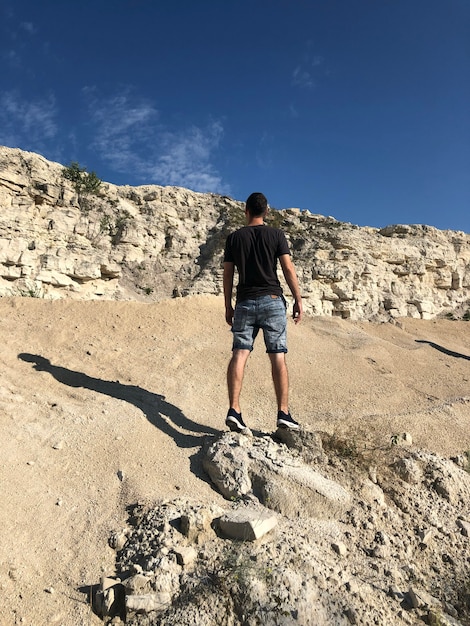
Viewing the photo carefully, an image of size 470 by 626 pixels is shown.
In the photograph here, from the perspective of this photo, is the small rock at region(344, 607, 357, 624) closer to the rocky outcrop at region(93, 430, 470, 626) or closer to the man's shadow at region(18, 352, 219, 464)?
the rocky outcrop at region(93, 430, 470, 626)

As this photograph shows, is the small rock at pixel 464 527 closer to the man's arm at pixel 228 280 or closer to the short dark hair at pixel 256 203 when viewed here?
the man's arm at pixel 228 280

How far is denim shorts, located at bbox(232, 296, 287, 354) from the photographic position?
11.2 feet

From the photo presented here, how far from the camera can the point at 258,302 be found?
342cm

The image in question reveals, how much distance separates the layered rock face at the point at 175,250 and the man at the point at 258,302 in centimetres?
1053

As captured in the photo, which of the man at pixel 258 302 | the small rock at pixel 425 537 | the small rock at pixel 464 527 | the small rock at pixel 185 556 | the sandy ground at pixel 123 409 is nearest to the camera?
the small rock at pixel 185 556

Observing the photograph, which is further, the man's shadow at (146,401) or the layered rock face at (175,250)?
the layered rock face at (175,250)

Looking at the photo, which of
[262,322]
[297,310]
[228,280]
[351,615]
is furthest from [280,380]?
[351,615]

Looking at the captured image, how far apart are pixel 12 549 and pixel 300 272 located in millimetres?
13927

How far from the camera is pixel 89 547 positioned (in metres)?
2.16

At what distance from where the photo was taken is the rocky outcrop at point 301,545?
1.80 m

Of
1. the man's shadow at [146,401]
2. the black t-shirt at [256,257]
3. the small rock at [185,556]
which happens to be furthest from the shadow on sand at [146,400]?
the black t-shirt at [256,257]

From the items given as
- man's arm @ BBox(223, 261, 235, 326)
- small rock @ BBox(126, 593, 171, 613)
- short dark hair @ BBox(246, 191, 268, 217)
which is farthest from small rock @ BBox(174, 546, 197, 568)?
short dark hair @ BBox(246, 191, 268, 217)

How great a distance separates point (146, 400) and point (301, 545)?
94.3 inches

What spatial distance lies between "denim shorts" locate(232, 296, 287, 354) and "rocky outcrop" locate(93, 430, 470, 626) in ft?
2.50
